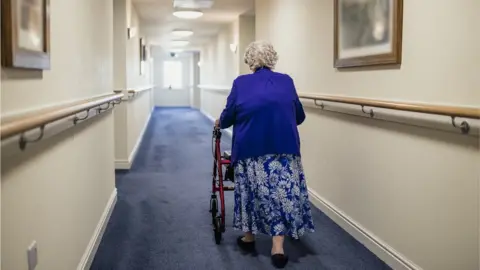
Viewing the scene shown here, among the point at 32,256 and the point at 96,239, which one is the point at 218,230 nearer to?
the point at 96,239

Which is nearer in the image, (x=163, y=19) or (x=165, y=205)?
(x=165, y=205)

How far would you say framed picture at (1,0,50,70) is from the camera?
4.79ft

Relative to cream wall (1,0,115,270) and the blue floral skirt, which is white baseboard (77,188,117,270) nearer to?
cream wall (1,0,115,270)

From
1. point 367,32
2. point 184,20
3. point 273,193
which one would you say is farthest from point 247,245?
point 184,20

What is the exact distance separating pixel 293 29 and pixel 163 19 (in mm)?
5064

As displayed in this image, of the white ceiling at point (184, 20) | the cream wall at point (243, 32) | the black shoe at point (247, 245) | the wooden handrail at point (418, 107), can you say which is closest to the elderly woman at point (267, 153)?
the black shoe at point (247, 245)

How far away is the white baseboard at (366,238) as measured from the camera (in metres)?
2.79

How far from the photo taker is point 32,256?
1740 millimetres

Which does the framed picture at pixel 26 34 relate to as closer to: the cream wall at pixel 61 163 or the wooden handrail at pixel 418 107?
the cream wall at pixel 61 163

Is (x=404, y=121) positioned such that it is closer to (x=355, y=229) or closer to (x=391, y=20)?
(x=391, y=20)

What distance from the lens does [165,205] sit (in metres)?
4.44

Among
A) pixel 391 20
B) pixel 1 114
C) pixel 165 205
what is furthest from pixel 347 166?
pixel 1 114

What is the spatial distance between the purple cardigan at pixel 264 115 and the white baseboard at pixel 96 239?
41.2 inches

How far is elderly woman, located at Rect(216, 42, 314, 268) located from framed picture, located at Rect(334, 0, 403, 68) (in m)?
0.56
